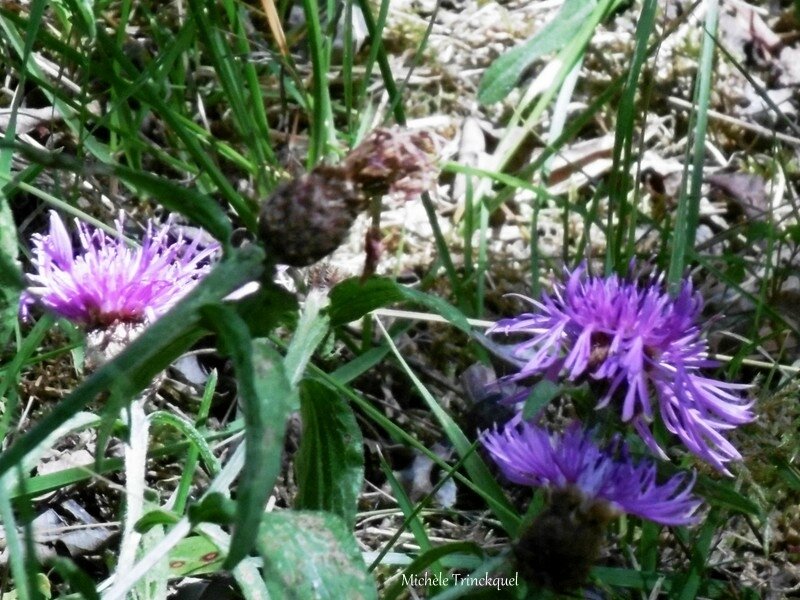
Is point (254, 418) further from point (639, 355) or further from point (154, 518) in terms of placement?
point (639, 355)

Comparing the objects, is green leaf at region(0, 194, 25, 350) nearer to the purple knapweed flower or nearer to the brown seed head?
the brown seed head

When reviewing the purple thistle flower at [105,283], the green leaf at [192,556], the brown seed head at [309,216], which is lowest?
the green leaf at [192,556]

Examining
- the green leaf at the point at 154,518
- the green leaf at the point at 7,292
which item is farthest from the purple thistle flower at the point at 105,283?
the green leaf at the point at 154,518

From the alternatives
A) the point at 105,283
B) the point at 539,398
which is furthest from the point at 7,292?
the point at 539,398

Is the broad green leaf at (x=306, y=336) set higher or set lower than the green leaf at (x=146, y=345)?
lower

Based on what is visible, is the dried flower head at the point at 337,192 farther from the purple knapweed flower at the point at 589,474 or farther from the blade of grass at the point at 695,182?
the blade of grass at the point at 695,182

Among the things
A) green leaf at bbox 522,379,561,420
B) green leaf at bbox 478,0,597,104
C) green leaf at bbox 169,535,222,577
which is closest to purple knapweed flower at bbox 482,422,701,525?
green leaf at bbox 522,379,561,420

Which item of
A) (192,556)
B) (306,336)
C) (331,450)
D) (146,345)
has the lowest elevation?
(192,556)
